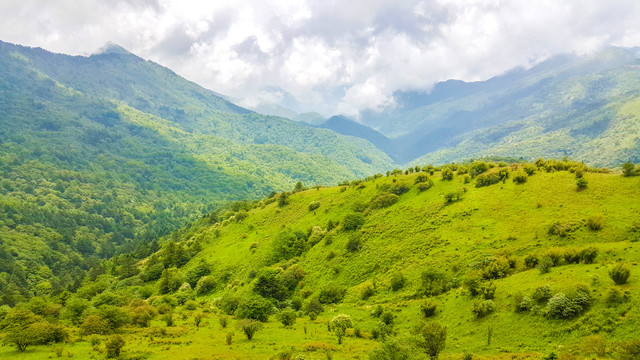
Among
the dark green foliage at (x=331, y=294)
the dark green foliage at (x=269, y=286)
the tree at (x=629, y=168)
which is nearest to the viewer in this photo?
the tree at (x=629, y=168)

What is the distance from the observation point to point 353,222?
3307 inches

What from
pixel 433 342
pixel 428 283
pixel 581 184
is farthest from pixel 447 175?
pixel 433 342

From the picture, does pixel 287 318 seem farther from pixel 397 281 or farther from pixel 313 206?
pixel 313 206

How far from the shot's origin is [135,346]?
4100cm

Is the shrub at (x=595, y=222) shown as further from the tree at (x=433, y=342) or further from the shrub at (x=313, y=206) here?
the shrub at (x=313, y=206)

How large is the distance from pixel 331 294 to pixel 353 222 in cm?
2415

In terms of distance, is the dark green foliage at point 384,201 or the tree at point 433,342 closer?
the tree at point 433,342

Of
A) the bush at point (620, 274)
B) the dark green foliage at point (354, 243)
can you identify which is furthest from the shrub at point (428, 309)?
the dark green foliage at point (354, 243)

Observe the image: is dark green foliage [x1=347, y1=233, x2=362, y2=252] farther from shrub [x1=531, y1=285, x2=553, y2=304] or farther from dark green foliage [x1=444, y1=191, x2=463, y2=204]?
shrub [x1=531, y1=285, x2=553, y2=304]

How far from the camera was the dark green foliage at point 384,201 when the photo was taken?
8850 cm

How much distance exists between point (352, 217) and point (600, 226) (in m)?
48.5

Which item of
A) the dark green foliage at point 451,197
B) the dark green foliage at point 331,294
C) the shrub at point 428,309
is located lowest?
the dark green foliage at point 331,294

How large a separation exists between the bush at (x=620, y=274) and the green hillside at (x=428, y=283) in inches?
8.6

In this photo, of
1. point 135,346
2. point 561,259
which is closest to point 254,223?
point 135,346
